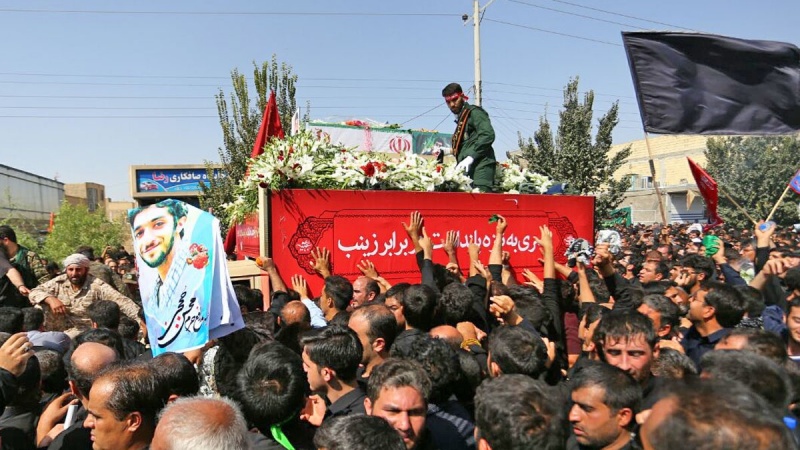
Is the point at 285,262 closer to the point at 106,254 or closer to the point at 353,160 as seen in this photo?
the point at 353,160

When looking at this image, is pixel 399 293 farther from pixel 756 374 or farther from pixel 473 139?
pixel 473 139

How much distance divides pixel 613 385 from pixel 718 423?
1.19 m

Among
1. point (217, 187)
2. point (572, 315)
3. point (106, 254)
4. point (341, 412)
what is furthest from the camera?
point (217, 187)

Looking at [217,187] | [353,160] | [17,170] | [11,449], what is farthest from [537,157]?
[17,170]

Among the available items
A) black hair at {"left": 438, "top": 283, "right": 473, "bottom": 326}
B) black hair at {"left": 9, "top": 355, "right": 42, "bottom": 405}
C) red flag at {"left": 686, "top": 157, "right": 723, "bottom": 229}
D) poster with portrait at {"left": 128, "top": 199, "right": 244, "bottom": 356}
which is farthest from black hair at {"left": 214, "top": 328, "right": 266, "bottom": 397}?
red flag at {"left": 686, "top": 157, "right": 723, "bottom": 229}

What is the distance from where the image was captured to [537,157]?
17.8 m

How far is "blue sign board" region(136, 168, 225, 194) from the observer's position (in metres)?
25.7

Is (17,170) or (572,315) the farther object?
(17,170)

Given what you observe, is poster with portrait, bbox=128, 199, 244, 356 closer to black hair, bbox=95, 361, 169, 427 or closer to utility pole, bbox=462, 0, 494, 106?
black hair, bbox=95, 361, 169, 427

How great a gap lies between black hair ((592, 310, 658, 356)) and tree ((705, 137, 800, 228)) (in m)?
30.5

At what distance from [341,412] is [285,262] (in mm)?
2586

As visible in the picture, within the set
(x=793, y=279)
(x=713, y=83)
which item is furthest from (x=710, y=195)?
(x=793, y=279)

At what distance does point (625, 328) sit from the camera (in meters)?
3.11

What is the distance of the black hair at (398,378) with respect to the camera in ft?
8.07
